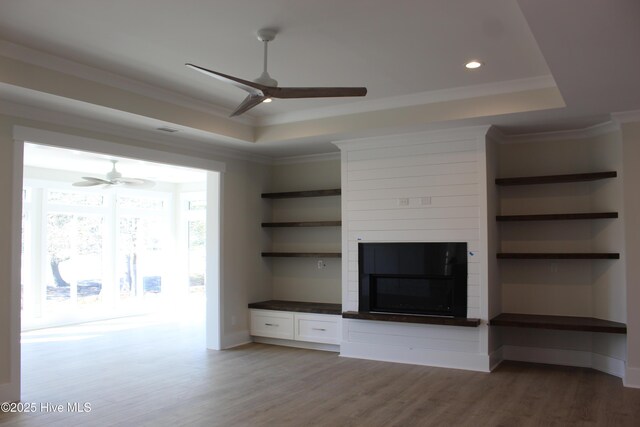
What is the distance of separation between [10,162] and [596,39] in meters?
4.46

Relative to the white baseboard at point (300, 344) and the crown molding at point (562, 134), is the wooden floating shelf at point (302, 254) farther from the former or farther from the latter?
the crown molding at point (562, 134)

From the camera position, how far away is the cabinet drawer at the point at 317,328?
21.2 feet

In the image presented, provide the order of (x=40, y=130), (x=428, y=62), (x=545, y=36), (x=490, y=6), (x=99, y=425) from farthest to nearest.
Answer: (x=40, y=130), (x=428, y=62), (x=99, y=425), (x=490, y=6), (x=545, y=36)

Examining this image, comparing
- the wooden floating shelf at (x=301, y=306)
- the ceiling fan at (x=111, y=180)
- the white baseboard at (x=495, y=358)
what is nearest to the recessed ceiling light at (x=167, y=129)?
the wooden floating shelf at (x=301, y=306)

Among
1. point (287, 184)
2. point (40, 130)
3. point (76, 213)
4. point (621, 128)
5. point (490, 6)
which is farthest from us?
point (76, 213)

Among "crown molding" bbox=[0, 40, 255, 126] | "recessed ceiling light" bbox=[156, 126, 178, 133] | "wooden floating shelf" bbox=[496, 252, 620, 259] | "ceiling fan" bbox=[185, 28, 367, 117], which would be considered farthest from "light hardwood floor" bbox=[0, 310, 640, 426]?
"crown molding" bbox=[0, 40, 255, 126]

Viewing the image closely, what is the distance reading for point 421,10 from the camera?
11.1 feet

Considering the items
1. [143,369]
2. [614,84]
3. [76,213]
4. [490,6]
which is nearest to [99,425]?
[143,369]

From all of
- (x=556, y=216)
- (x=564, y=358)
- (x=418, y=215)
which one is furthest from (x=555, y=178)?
(x=564, y=358)

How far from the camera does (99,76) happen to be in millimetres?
4566

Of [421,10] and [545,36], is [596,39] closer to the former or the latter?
[545,36]

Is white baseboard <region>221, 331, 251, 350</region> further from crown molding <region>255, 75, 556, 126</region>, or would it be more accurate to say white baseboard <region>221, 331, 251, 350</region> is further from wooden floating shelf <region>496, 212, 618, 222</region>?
wooden floating shelf <region>496, 212, 618, 222</region>

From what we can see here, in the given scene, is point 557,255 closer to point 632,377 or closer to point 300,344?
point 632,377

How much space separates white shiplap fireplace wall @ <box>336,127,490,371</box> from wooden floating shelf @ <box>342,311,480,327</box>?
0.43ft
